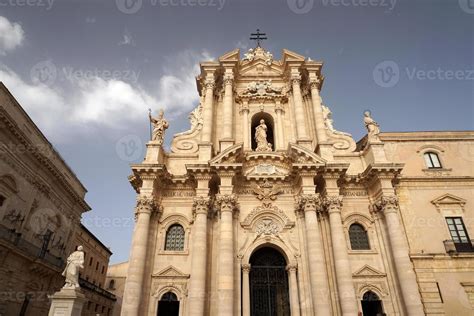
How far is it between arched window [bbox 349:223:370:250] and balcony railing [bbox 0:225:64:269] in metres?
19.4

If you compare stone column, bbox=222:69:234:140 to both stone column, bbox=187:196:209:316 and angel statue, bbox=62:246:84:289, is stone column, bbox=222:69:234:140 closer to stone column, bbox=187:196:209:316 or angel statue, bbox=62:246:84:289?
stone column, bbox=187:196:209:316

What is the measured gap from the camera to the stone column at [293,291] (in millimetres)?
15899

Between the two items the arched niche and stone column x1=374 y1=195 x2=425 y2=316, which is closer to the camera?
stone column x1=374 y1=195 x2=425 y2=316

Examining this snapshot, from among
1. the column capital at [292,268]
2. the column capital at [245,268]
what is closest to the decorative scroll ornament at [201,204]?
the column capital at [245,268]

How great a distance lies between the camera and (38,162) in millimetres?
22828

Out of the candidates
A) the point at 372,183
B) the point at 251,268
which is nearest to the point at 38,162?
the point at 251,268

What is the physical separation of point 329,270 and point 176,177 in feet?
31.9

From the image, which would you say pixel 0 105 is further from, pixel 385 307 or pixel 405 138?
pixel 405 138

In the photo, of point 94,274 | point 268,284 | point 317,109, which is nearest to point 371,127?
point 317,109

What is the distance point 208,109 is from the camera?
2144 centimetres

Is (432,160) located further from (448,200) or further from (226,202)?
(226,202)

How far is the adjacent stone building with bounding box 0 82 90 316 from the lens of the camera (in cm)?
1909

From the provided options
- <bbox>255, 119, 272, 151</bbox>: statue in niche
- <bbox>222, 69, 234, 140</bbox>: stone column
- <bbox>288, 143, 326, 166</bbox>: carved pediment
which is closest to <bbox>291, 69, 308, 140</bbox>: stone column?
<bbox>288, 143, 326, 166</bbox>: carved pediment

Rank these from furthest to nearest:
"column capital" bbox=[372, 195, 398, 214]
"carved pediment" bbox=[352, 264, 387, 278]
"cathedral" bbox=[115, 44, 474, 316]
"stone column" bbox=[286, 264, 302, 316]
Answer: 1. "column capital" bbox=[372, 195, 398, 214]
2. "carved pediment" bbox=[352, 264, 387, 278]
3. "stone column" bbox=[286, 264, 302, 316]
4. "cathedral" bbox=[115, 44, 474, 316]
